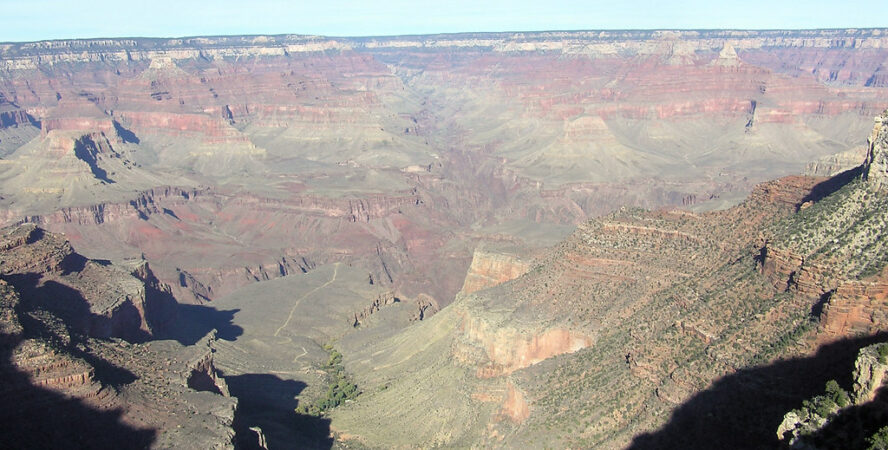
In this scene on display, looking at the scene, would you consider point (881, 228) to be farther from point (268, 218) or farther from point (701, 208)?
point (268, 218)

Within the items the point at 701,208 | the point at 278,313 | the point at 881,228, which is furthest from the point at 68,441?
the point at 701,208

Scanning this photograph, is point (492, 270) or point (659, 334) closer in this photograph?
point (659, 334)

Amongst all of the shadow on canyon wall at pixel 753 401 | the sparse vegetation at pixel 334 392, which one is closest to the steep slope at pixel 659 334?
the shadow on canyon wall at pixel 753 401

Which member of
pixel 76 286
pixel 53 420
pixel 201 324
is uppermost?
pixel 53 420

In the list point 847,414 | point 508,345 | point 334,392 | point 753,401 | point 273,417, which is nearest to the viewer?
point 847,414

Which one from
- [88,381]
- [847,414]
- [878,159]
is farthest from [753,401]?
[88,381]

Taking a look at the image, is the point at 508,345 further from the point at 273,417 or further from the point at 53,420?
the point at 53,420

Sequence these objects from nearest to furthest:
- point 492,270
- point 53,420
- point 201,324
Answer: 1. point 53,420
2. point 492,270
3. point 201,324
